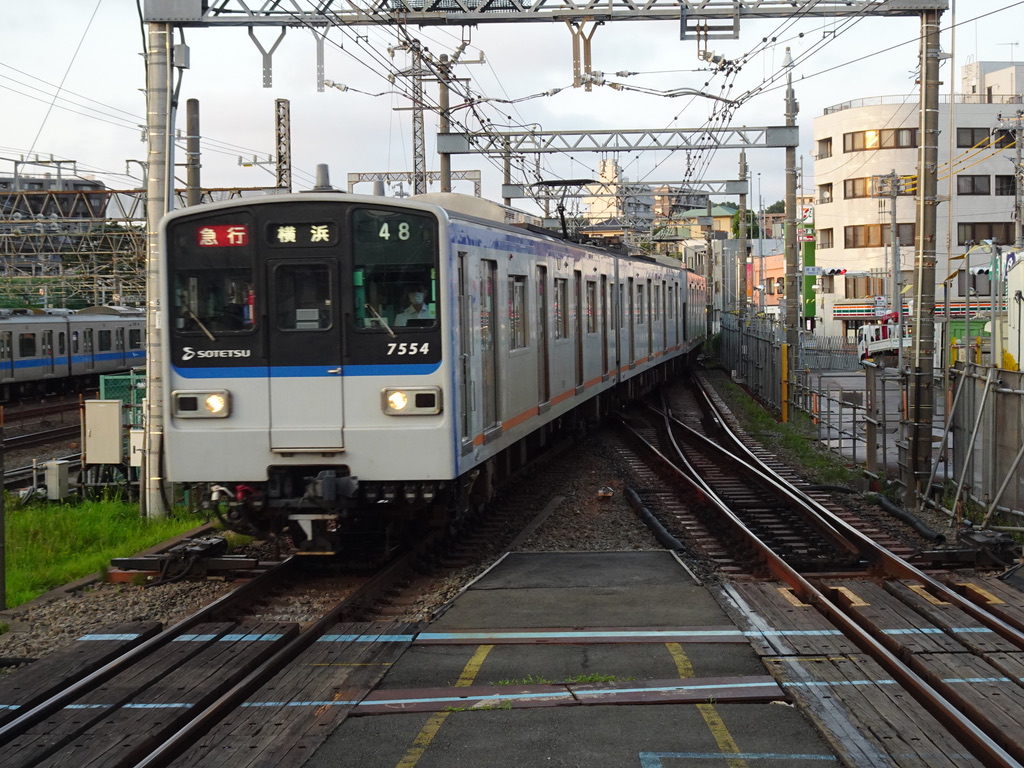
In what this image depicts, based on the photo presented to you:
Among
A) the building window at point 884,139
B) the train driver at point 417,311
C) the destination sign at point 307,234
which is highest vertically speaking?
the building window at point 884,139

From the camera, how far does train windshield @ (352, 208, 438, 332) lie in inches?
295

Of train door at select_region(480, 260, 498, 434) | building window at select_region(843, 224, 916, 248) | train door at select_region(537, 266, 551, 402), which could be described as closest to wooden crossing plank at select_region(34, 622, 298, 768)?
train door at select_region(480, 260, 498, 434)

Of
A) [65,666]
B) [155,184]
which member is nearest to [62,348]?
[155,184]

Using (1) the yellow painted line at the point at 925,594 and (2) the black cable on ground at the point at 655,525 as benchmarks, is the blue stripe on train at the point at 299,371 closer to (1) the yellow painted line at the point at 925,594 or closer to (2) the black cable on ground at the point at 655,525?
(2) the black cable on ground at the point at 655,525

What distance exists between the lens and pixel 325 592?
25.3 feet

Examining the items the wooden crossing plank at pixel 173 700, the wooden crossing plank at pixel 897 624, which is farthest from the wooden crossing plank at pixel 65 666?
the wooden crossing plank at pixel 897 624

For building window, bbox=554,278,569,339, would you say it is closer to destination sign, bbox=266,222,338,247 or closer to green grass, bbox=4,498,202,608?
green grass, bbox=4,498,202,608

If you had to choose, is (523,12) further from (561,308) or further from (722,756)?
(722,756)

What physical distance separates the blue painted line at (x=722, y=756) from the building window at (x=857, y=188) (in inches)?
1708

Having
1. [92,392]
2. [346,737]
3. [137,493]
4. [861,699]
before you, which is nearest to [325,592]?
[346,737]

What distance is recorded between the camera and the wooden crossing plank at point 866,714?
4402 millimetres

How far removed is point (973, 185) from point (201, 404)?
134 ft

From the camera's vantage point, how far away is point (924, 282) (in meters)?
11.0

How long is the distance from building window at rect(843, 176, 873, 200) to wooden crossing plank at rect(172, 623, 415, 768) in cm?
4224
